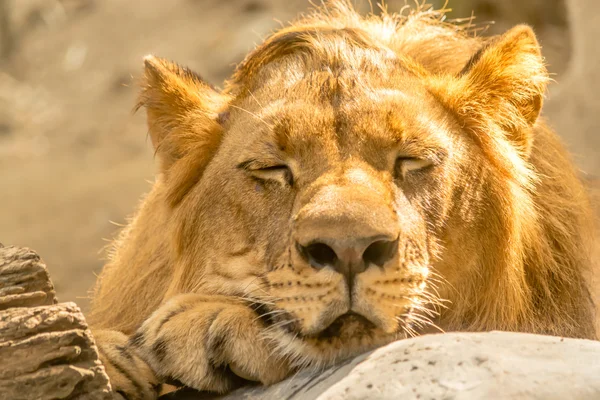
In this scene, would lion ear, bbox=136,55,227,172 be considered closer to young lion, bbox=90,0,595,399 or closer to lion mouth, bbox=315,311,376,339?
young lion, bbox=90,0,595,399

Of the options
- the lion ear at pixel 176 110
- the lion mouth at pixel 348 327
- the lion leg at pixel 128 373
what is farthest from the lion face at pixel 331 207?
the lion leg at pixel 128 373

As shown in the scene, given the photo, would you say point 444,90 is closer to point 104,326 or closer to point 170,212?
point 170,212

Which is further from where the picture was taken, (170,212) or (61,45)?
(61,45)

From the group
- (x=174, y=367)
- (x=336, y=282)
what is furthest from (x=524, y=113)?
(x=174, y=367)

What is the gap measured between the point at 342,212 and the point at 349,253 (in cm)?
14

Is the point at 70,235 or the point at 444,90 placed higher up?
the point at 70,235

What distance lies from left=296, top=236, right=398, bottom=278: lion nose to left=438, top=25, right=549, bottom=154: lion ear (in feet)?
3.10

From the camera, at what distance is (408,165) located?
11.2 feet

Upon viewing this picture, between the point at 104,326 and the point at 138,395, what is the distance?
3.45 feet

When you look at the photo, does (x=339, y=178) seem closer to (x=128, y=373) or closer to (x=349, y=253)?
(x=349, y=253)

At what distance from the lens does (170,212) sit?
4000mm

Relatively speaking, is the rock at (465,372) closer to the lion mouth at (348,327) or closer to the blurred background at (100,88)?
the lion mouth at (348,327)

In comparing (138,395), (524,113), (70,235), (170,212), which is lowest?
(138,395)

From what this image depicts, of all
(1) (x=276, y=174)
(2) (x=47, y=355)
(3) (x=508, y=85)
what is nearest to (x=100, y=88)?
(3) (x=508, y=85)
